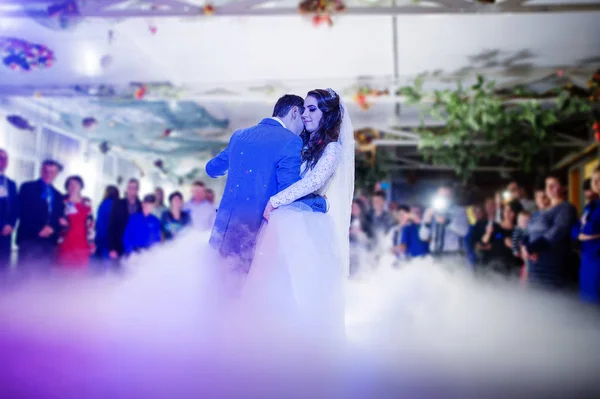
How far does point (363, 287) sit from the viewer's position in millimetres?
6211

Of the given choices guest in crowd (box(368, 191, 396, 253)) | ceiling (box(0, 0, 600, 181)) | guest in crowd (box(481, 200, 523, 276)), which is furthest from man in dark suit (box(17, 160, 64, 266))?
guest in crowd (box(481, 200, 523, 276))

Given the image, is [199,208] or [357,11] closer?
[357,11]

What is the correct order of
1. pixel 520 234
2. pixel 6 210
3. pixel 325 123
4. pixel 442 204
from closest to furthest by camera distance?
pixel 325 123 < pixel 6 210 < pixel 520 234 < pixel 442 204

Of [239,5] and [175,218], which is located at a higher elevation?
[239,5]

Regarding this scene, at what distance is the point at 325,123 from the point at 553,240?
3908 mm

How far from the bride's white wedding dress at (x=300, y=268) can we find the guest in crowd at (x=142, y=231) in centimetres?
442

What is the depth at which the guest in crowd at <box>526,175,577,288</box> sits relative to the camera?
5574 millimetres

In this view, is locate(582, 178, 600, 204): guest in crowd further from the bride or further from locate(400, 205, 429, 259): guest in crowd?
the bride

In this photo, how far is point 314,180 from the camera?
258 centimetres

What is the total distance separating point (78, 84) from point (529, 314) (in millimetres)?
6002

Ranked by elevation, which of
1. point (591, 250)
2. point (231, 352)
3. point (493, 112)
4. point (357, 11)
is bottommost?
point (231, 352)

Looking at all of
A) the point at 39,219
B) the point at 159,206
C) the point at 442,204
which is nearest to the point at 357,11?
the point at 39,219

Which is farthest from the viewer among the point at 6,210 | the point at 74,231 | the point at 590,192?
the point at 74,231

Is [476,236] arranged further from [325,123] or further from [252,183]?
[252,183]
